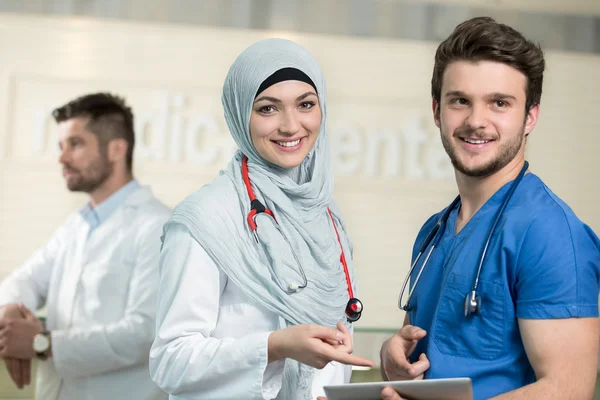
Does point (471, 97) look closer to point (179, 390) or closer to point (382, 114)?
point (179, 390)

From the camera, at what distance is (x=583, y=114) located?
5508 millimetres

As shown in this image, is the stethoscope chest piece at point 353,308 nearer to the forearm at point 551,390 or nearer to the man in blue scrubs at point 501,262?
the man in blue scrubs at point 501,262

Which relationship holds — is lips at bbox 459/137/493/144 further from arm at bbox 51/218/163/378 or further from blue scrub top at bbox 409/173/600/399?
arm at bbox 51/218/163/378

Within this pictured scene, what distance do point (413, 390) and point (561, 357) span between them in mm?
266

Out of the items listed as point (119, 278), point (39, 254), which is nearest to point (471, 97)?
point (119, 278)

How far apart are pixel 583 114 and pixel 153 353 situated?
4654 mm

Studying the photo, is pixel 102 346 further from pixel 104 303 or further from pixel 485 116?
pixel 485 116

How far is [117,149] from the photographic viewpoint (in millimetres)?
3594

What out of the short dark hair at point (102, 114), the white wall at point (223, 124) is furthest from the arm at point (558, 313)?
the white wall at point (223, 124)

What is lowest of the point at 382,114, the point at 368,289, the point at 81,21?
the point at 368,289

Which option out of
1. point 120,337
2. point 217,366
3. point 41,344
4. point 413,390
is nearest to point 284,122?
point 217,366

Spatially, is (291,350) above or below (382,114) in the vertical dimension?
below

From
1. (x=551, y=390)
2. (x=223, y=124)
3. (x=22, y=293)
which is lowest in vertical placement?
(x=22, y=293)

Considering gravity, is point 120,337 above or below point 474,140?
below
